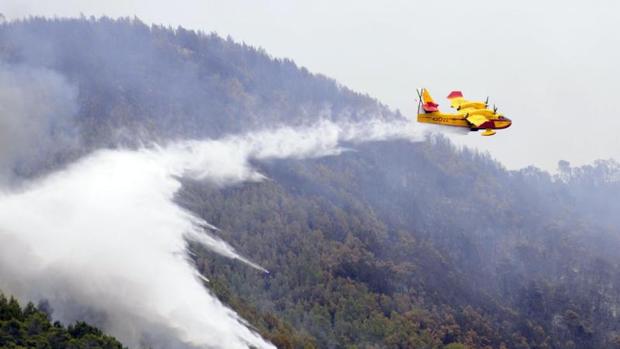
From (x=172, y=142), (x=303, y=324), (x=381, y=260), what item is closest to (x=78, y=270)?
(x=303, y=324)

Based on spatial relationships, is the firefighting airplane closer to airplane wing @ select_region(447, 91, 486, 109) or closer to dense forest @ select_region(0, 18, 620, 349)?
airplane wing @ select_region(447, 91, 486, 109)

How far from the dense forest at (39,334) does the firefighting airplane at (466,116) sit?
32308 mm

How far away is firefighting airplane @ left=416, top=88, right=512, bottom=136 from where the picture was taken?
87625 mm

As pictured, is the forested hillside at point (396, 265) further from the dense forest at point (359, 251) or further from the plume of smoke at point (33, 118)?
the plume of smoke at point (33, 118)

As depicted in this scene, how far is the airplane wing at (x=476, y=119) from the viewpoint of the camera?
8731 centimetres

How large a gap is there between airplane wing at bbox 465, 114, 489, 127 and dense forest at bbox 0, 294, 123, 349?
33335 mm

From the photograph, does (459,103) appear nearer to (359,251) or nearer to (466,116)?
(466,116)

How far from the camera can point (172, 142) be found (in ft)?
566

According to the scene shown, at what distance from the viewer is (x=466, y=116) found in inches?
3497

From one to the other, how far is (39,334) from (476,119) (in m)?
37.9

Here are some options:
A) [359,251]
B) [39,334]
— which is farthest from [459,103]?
[359,251]

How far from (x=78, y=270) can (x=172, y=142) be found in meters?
78.6

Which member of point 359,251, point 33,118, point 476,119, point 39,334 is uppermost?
point 33,118

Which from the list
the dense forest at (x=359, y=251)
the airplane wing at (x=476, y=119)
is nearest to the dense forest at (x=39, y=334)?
the dense forest at (x=359, y=251)
